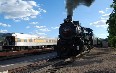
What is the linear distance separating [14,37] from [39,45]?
11.3m

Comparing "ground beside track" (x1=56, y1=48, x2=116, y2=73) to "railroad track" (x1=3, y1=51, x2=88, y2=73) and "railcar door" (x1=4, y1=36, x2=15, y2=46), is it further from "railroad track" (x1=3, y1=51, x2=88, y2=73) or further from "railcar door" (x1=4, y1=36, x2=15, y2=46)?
"railcar door" (x1=4, y1=36, x2=15, y2=46)

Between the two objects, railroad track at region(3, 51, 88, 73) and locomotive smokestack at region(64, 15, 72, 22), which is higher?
locomotive smokestack at region(64, 15, 72, 22)

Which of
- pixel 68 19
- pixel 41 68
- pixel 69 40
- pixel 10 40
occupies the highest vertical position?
pixel 68 19

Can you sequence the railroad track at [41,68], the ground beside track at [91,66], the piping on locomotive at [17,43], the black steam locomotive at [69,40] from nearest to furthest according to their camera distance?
the ground beside track at [91,66], the railroad track at [41,68], the black steam locomotive at [69,40], the piping on locomotive at [17,43]

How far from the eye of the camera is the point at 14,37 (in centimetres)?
3744

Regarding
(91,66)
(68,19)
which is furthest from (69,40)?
(91,66)

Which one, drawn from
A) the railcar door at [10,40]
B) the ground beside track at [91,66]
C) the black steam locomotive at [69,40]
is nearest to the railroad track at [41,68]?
the ground beside track at [91,66]

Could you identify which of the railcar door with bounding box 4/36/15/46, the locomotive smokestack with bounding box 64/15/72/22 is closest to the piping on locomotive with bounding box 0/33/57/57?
the railcar door with bounding box 4/36/15/46

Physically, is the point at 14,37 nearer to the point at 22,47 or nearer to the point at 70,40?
the point at 22,47

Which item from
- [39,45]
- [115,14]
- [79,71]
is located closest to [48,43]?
[39,45]

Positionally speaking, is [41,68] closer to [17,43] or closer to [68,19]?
[68,19]

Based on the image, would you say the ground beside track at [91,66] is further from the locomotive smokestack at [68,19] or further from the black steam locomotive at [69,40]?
the locomotive smokestack at [68,19]

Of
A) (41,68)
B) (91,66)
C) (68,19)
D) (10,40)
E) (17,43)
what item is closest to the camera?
(41,68)

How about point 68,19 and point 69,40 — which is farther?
point 68,19
